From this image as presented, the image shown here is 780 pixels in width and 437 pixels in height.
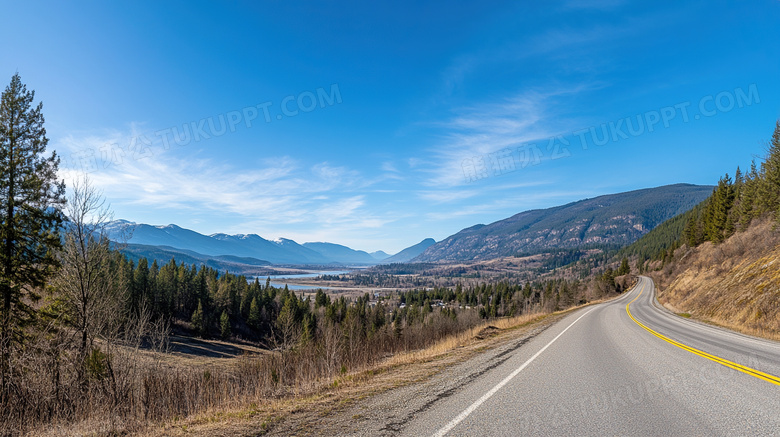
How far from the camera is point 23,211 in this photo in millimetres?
17141

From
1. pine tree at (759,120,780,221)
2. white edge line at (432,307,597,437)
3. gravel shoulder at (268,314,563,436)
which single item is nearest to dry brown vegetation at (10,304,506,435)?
gravel shoulder at (268,314,563,436)

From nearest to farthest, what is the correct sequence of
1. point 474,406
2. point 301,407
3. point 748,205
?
point 474,406 → point 301,407 → point 748,205

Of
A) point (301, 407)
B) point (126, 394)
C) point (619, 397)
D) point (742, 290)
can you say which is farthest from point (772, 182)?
point (126, 394)

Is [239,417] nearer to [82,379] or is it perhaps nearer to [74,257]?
[82,379]

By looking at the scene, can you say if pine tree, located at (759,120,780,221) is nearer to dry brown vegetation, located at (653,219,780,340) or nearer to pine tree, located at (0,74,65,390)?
dry brown vegetation, located at (653,219,780,340)

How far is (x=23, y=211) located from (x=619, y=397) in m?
25.9

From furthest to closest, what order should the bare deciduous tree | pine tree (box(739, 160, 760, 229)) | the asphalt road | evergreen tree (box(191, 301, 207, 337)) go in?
1. evergreen tree (box(191, 301, 207, 337))
2. pine tree (box(739, 160, 760, 229))
3. the bare deciduous tree
4. the asphalt road

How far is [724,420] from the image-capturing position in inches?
174

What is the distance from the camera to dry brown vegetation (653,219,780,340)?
15.8 metres

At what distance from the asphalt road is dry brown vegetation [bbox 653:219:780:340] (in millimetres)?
8996

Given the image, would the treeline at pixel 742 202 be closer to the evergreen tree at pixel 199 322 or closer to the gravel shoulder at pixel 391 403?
the gravel shoulder at pixel 391 403

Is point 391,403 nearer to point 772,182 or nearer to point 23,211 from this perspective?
point 23,211

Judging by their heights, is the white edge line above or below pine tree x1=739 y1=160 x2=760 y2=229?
below

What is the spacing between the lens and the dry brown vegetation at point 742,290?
1578 centimetres
